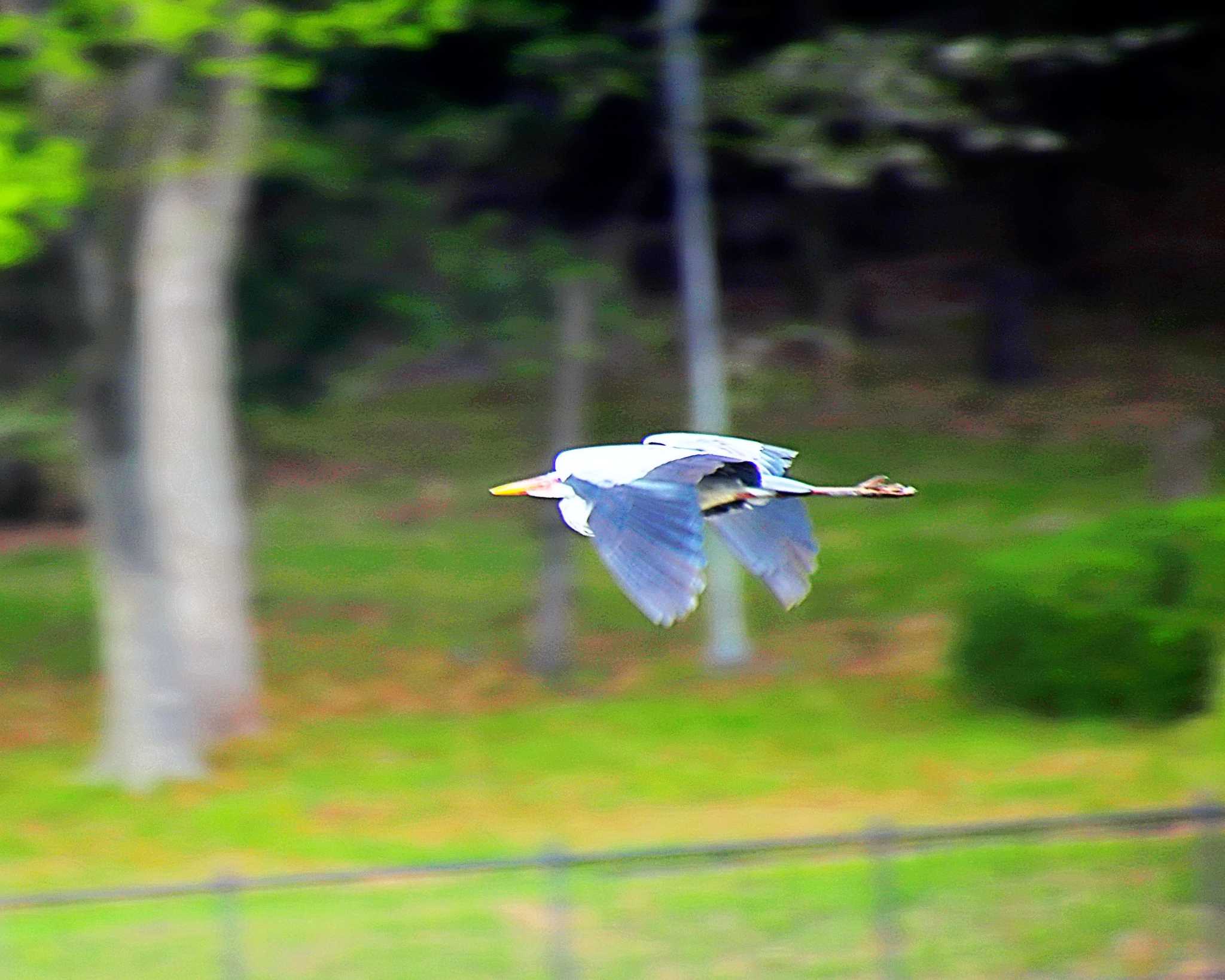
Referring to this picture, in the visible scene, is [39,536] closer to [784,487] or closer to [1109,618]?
[1109,618]

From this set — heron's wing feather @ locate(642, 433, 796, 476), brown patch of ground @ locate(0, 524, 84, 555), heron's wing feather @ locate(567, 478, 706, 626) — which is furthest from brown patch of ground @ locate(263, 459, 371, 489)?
heron's wing feather @ locate(567, 478, 706, 626)

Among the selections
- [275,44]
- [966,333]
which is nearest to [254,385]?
[275,44]

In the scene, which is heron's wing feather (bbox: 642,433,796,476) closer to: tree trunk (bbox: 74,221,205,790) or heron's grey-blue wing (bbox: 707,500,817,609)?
heron's grey-blue wing (bbox: 707,500,817,609)

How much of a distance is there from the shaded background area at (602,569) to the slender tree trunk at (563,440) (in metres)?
0.07

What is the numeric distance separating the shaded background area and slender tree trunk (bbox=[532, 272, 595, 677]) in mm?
68

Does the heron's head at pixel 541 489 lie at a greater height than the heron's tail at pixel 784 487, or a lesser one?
greater

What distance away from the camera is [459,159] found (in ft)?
51.4

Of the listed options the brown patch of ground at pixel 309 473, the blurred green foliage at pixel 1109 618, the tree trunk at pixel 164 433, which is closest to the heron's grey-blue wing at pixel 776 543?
the tree trunk at pixel 164 433

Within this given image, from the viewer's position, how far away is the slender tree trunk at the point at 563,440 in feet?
46.9

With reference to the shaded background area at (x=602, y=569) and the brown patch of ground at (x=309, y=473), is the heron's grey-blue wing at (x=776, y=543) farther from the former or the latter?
the brown patch of ground at (x=309, y=473)

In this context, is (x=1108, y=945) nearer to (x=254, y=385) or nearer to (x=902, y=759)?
(x=902, y=759)

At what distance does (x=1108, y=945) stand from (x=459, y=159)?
9.86 metres

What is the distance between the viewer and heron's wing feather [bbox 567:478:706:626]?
298 cm

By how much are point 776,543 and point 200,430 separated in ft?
32.1
